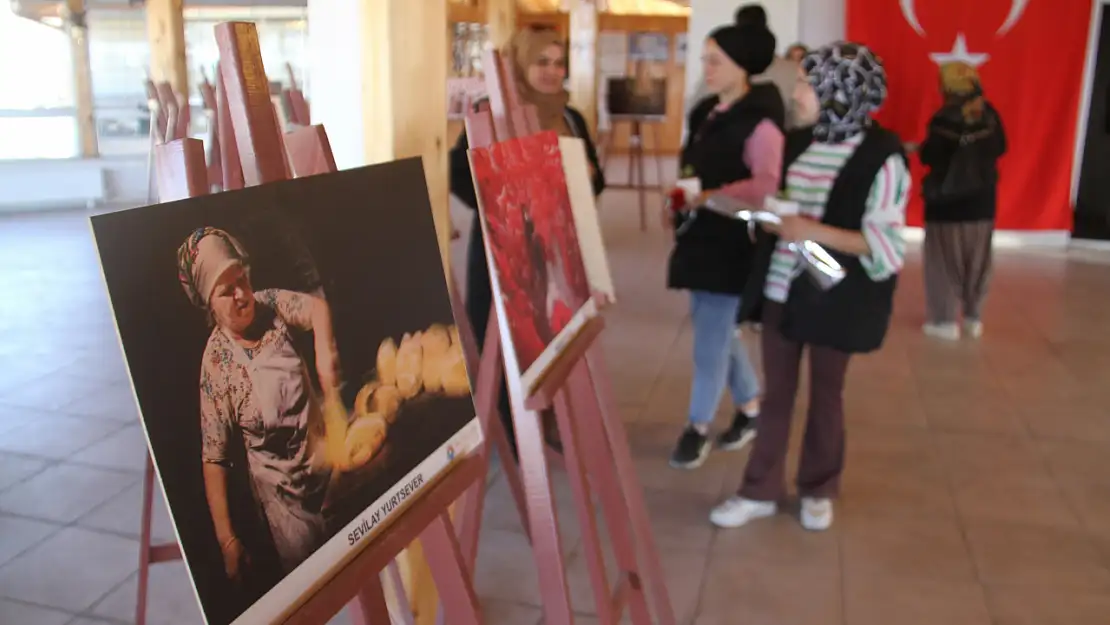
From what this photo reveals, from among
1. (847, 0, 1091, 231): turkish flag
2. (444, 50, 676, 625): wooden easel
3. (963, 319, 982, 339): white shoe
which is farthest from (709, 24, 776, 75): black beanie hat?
(847, 0, 1091, 231): turkish flag

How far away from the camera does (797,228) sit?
2.22m

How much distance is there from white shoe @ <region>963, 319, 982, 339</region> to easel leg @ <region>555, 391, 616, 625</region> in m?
3.63

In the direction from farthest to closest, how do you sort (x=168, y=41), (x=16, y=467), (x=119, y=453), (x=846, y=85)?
1. (x=168, y=41)
2. (x=119, y=453)
3. (x=16, y=467)
4. (x=846, y=85)

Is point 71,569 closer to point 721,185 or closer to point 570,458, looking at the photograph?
point 570,458

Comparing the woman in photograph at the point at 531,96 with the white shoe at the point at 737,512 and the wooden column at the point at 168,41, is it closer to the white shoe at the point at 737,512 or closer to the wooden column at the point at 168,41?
the white shoe at the point at 737,512

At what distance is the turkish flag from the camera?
6598 mm

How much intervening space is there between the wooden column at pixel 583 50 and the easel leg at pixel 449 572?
7.85 meters

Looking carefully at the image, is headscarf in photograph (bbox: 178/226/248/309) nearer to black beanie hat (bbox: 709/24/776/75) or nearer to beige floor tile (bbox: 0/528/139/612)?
beige floor tile (bbox: 0/528/139/612)

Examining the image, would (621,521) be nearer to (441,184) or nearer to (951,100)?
(441,184)

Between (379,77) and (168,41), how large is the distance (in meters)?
4.31

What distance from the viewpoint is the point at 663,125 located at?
1373cm

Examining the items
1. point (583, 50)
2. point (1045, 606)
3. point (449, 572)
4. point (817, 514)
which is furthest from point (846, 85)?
point (583, 50)

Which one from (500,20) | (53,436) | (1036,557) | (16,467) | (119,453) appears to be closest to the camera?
(1036,557)

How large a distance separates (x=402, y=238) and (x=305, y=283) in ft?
0.76
